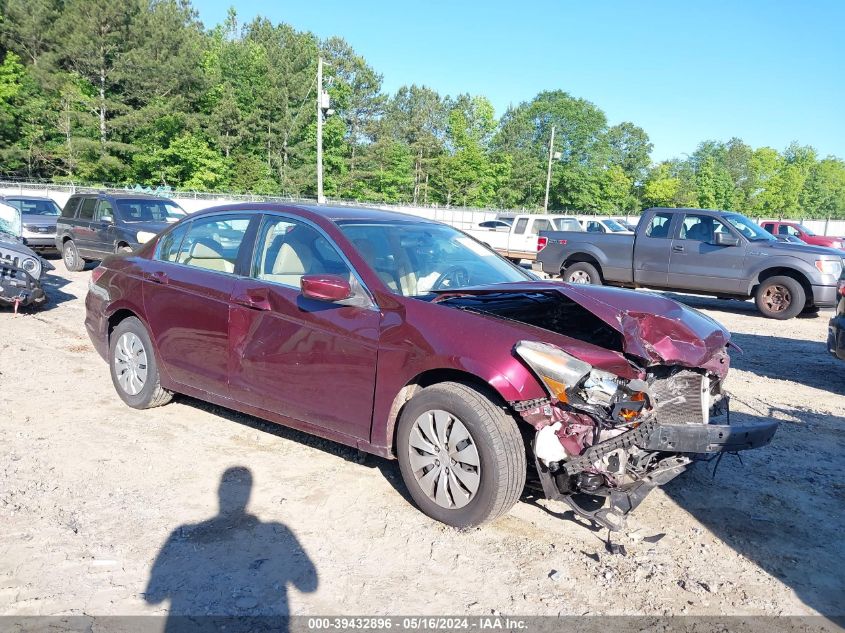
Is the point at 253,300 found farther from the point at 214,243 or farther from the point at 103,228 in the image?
the point at 103,228

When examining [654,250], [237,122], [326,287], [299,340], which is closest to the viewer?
[326,287]

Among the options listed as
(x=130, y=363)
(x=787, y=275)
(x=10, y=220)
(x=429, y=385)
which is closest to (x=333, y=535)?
(x=429, y=385)

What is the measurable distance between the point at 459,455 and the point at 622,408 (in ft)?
2.95

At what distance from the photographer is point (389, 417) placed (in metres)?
3.82

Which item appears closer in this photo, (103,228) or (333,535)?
(333,535)

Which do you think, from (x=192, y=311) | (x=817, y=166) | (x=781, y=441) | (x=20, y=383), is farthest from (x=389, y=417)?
(x=817, y=166)

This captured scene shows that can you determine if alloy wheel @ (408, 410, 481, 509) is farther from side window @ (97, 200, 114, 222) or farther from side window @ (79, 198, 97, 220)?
side window @ (79, 198, 97, 220)

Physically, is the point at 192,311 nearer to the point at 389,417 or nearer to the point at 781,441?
the point at 389,417

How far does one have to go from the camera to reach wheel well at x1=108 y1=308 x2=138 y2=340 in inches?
221

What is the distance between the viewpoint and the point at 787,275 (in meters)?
12.1

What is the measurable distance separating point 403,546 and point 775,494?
2518mm

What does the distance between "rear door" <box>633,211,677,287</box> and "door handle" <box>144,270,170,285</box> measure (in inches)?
413

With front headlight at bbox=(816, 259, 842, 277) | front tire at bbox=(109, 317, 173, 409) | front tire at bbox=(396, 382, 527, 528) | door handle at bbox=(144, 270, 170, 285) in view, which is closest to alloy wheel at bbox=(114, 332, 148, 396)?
front tire at bbox=(109, 317, 173, 409)

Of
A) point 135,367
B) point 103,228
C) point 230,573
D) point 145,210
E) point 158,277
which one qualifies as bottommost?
point 230,573
